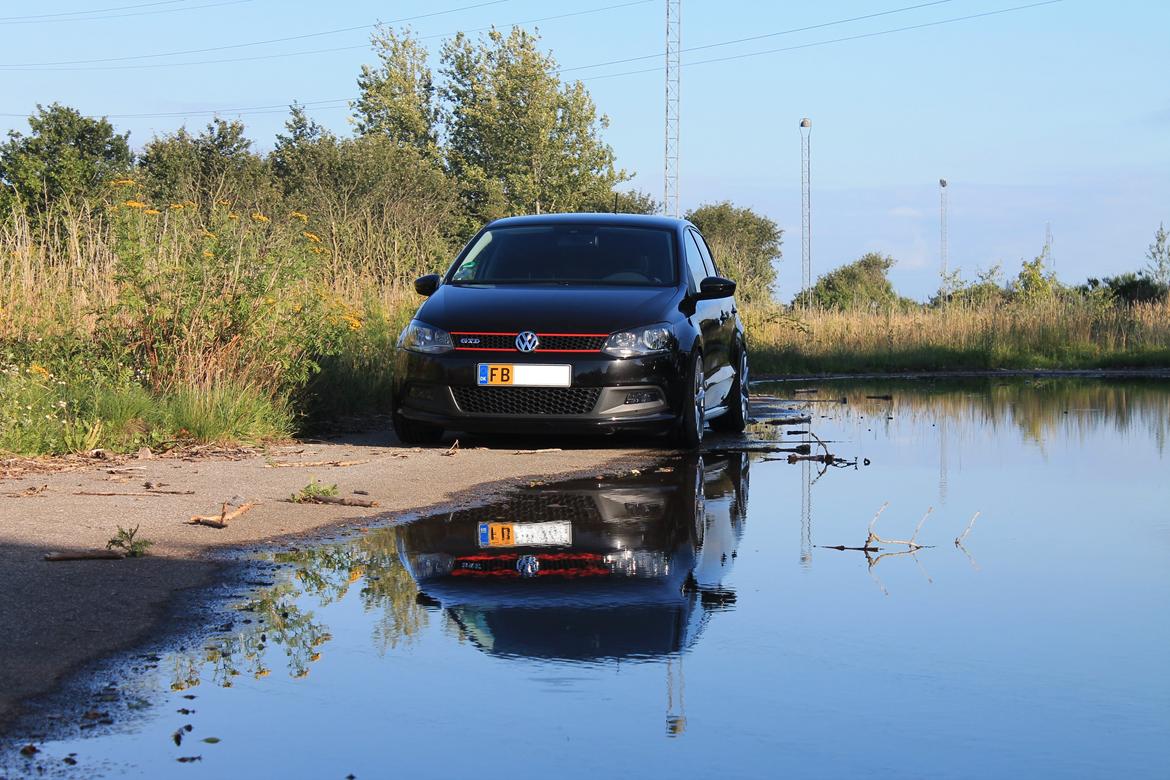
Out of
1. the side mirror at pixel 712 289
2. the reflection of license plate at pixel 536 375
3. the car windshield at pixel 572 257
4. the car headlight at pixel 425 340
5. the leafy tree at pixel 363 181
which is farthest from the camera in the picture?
the leafy tree at pixel 363 181

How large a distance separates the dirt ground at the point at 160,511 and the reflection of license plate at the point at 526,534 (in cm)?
76

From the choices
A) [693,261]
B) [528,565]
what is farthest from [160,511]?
[693,261]

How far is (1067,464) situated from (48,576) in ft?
24.9

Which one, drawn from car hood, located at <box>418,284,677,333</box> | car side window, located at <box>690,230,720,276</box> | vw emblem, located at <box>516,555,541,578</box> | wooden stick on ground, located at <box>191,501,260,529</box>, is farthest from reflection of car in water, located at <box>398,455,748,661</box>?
car side window, located at <box>690,230,720,276</box>

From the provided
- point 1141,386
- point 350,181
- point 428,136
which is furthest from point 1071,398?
point 428,136

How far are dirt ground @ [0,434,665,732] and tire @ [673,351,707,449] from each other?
11.1 inches

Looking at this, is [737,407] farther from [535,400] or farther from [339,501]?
[339,501]

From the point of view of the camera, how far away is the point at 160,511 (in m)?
7.84

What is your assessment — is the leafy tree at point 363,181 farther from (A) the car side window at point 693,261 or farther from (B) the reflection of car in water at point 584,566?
(B) the reflection of car in water at point 584,566

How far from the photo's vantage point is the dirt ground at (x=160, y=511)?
16.5 feet

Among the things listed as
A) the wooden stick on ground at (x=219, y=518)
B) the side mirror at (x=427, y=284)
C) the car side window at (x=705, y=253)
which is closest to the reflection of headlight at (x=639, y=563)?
the wooden stick on ground at (x=219, y=518)

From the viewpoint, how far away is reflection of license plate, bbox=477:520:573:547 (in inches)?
278

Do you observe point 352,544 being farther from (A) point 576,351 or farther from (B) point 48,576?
(A) point 576,351

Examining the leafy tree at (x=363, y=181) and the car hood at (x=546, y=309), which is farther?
the leafy tree at (x=363, y=181)
